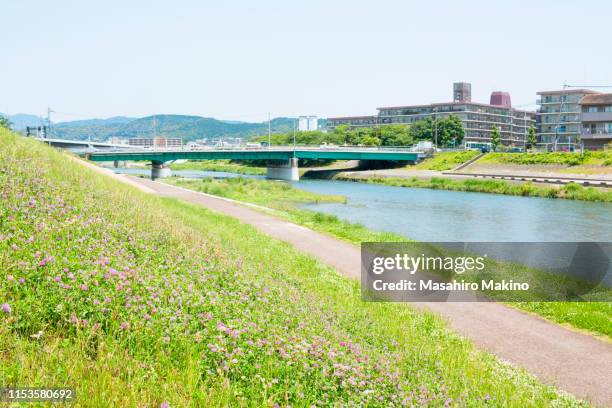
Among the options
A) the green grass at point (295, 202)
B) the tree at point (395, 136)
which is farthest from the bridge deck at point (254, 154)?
the tree at point (395, 136)

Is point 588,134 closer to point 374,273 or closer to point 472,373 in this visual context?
point 374,273

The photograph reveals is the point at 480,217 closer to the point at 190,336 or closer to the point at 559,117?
the point at 190,336

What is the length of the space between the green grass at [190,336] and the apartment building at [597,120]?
327 feet

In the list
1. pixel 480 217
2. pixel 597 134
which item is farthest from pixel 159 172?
pixel 597 134

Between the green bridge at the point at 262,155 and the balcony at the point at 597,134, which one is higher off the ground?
A: the balcony at the point at 597,134

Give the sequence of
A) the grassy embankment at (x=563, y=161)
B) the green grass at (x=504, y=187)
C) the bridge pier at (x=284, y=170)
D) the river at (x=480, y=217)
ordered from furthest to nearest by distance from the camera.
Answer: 1. the bridge pier at (x=284, y=170)
2. the grassy embankment at (x=563, y=161)
3. the green grass at (x=504, y=187)
4. the river at (x=480, y=217)

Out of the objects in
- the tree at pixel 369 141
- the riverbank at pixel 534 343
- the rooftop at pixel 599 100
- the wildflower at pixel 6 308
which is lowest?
the riverbank at pixel 534 343

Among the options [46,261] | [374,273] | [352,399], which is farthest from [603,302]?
[46,261]

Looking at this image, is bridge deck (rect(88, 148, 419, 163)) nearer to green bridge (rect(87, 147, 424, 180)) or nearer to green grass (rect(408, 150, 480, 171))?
green bridge (rect(87, 147, 424, 180))

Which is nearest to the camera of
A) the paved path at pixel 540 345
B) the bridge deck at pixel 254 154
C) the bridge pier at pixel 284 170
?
the paved path at pixel 540 345

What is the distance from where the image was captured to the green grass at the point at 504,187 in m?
54.3

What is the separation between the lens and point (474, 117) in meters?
158

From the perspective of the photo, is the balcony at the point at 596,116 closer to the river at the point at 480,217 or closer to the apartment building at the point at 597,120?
the apartment building at the point at 597,120

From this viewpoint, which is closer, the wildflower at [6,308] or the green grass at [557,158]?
the wildflower at [6,308]
